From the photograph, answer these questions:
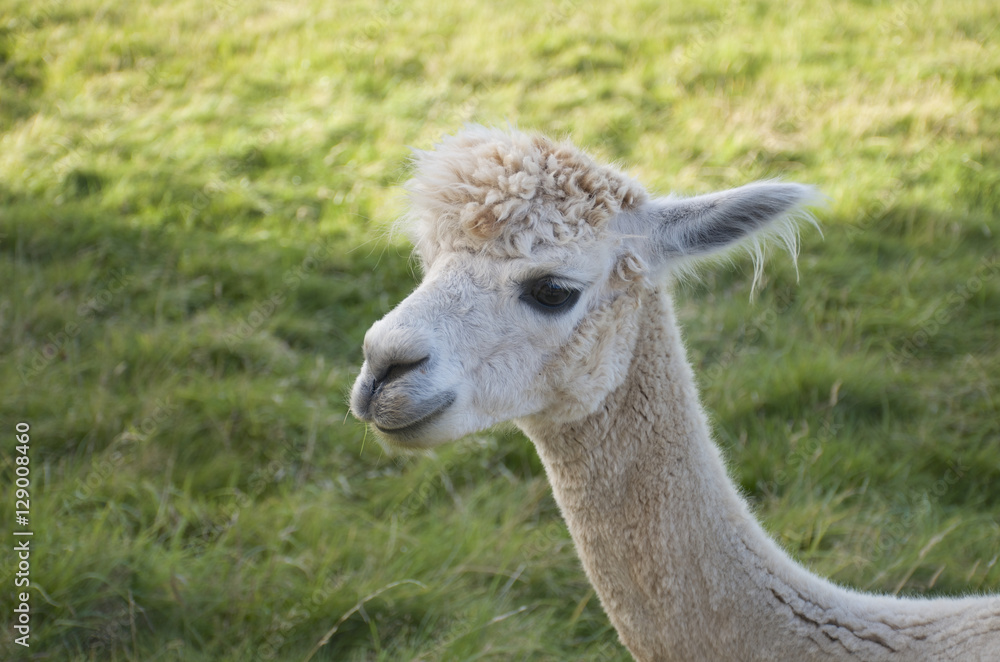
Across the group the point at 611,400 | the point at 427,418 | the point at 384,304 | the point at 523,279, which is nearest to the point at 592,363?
the point at 611,400

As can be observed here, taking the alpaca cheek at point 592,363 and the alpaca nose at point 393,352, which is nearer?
the alpaca nose at point 393,352

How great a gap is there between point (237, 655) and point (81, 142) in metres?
4.22

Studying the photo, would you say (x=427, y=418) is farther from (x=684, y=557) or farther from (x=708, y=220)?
(x=708, y=220)

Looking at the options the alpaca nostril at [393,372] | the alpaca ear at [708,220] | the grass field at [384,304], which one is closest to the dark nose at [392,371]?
the alpaca nostril at [393,372]

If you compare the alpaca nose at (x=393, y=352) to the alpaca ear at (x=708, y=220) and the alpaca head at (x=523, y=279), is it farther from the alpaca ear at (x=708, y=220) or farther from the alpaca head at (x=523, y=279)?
the alpaca ear at (x=708, y=220)

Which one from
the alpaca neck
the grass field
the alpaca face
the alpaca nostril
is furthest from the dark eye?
the grass field

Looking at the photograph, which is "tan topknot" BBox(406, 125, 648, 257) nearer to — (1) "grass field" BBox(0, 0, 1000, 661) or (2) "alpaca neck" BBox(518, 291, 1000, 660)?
(2) "alpaca neck" BBox(518, 291, 1000, 660)

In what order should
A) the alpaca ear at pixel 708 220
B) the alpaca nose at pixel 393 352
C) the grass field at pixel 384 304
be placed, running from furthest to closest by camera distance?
the grass field at pixel 384 304
the alpaca ear at pixel 708 220
the alpaca nose at pixel 393 352

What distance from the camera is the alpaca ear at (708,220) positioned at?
6.61ft

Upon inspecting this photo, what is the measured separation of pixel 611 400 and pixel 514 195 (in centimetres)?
58

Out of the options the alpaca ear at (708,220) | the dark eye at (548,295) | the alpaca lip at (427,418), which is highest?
the alpaca ear at (708,220)

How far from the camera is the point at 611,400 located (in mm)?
1976

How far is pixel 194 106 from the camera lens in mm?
5879

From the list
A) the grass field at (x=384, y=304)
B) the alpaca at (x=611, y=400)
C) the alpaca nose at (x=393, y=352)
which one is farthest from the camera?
the grass field at (x=384, y=304)
